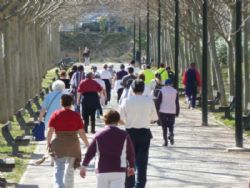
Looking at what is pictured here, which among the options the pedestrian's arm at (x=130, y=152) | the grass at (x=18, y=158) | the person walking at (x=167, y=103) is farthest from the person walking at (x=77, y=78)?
the pedestrian's arm at (x=130, y=152)

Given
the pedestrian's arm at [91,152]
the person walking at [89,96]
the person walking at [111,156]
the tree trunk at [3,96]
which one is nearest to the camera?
the person walking at [111,156]

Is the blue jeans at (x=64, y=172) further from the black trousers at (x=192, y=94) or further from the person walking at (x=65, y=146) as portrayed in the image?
the black trousers at (x=192, y=94)

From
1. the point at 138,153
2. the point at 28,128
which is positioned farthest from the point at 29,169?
the point at 28,128

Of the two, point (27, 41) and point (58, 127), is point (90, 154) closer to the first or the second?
point (58, 127)

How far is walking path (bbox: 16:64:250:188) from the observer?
1691cm

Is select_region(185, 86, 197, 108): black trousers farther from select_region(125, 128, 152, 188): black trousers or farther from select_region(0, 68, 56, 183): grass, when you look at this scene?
select_region(125, 128, 152, 188): black trousers

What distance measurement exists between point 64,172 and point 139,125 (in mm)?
1448

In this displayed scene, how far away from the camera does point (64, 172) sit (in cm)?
1401

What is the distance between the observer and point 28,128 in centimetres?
2580

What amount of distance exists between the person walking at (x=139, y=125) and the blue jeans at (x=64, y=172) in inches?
36.7

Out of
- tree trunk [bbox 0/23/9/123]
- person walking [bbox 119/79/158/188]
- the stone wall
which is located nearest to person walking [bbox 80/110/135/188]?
person walking [bbox 119/79/158/188]

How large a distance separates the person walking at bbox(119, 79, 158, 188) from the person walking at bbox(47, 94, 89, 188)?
0.95 metres

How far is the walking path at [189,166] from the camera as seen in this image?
16.9 m

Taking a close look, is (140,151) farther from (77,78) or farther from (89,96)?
(77,78)
